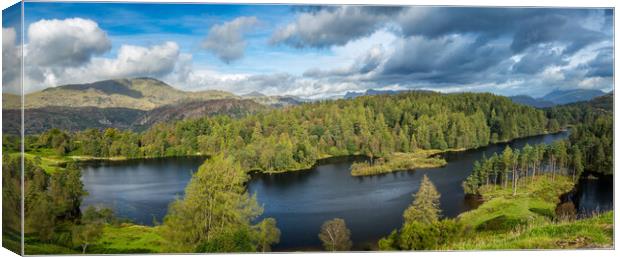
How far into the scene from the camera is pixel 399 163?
13312mm

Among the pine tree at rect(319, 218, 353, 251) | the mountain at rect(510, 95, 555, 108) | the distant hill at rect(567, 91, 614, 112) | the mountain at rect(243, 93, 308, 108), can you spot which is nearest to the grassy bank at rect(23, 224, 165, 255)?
the pine tree at rect(319, 218, 353, 251)

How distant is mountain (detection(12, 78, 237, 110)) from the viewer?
41.4 feet

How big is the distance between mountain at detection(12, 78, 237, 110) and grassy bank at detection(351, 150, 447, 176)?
3.02 m

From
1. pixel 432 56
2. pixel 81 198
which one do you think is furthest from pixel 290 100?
pixel 81 198

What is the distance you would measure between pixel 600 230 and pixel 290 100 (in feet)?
21.9

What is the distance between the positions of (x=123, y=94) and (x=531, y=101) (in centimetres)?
839

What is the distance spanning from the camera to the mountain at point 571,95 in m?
13.3

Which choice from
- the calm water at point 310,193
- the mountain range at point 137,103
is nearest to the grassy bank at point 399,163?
the calm water at point 310,193

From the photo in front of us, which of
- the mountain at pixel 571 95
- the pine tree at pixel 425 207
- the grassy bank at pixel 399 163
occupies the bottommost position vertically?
the pine tree at pixel 425 207

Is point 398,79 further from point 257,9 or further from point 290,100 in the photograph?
point 257,9

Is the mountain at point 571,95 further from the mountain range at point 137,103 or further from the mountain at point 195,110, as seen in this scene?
the mountain at point 195,110

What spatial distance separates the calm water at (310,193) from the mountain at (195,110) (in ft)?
2.79

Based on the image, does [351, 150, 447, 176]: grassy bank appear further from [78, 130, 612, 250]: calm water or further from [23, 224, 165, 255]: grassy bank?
[23, 224, 165, 255]: grassy bank

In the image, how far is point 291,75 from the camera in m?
13.0
